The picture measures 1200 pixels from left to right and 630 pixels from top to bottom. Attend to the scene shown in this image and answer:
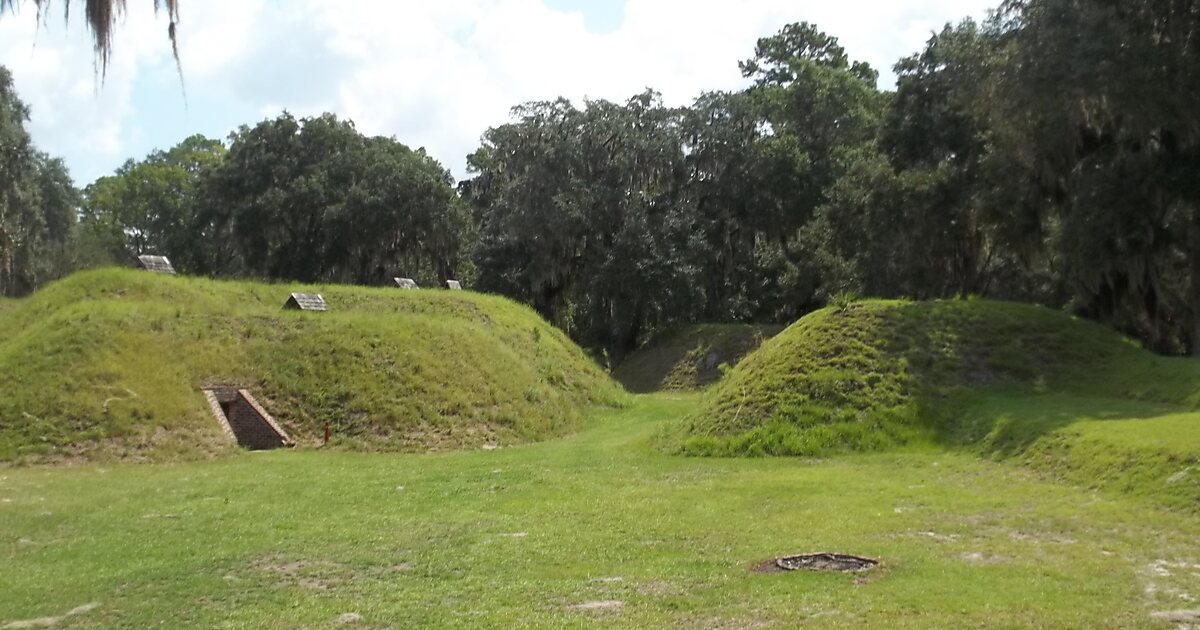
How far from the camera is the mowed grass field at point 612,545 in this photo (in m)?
8.59

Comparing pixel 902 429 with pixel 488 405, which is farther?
pixel 488 405

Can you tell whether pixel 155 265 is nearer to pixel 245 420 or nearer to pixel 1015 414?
pixel 245 420

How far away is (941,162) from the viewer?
3825 centimetres

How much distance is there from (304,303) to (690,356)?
19.1 meters

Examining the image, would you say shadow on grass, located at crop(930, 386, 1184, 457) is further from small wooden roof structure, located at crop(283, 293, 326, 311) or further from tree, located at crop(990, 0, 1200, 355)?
small wooden roof structure, located at crop(283, 293, 326, 311)

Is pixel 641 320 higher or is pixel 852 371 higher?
pixel 641 320

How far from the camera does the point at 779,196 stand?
170 feet

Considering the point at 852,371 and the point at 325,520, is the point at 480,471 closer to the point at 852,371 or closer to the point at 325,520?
the point at 325,520

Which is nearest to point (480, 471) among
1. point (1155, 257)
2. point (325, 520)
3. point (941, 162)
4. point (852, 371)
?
point (325, 520)

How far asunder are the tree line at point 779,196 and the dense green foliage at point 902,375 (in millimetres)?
4355

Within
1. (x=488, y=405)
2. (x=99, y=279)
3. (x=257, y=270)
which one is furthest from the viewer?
(x=257, y=270)

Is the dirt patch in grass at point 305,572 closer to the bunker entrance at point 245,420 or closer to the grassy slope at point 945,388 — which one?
the grassy slope at point 945,388

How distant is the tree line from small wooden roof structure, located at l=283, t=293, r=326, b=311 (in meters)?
17.8

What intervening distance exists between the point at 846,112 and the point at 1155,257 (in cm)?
3129
